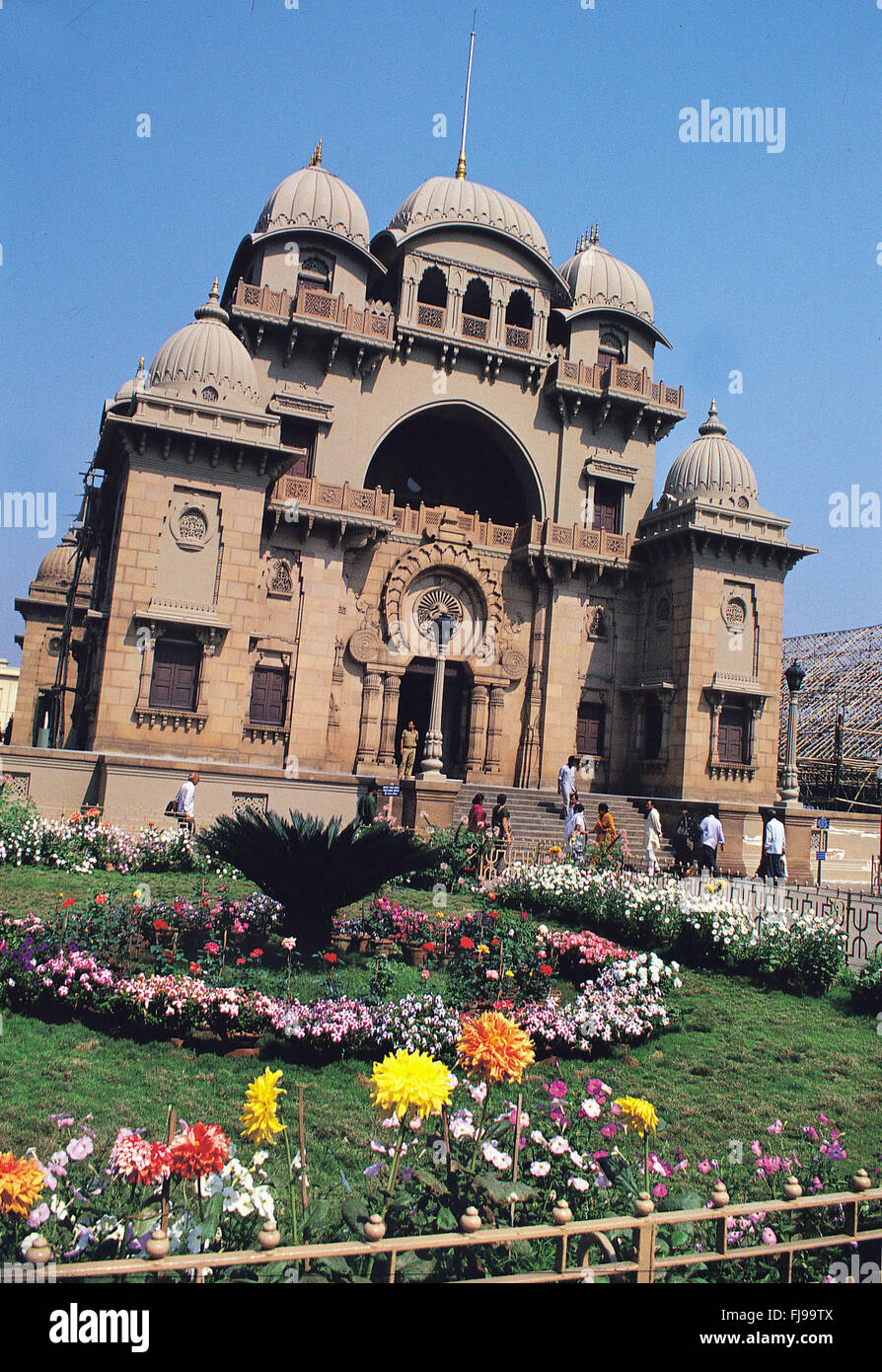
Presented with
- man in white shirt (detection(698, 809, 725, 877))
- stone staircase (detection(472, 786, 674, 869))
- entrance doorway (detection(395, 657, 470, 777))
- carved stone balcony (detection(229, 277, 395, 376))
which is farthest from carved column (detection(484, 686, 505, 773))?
carved stone balcony (detection(229, 277, 395, 376))

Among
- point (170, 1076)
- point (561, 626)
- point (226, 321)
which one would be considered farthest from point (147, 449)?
point (170, 1076)

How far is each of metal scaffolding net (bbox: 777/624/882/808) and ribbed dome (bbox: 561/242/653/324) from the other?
1546 cm

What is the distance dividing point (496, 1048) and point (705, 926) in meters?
7.64

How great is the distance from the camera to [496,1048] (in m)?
4.25

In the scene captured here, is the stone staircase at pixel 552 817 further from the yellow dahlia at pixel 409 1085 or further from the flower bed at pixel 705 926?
the yellow dahlia at pixel 409 1085

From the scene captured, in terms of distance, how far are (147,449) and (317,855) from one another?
1424cm

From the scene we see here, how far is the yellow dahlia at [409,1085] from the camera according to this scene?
3.56m

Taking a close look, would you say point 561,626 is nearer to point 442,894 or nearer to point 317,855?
point 442,894

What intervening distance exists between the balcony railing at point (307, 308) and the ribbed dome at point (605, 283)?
23.5 ft

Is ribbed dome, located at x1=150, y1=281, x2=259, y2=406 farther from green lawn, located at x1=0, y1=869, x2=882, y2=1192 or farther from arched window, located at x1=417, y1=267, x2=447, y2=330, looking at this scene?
green lawn, located at x1=0, y1=869, x2=882, y2=1192

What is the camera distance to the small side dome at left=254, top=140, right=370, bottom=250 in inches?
979

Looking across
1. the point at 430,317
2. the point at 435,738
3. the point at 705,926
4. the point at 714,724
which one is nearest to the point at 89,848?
the point at 435,738

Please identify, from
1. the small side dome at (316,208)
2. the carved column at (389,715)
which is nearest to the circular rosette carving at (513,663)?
the carved column at (389,715)

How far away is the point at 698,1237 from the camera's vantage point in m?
4.64
